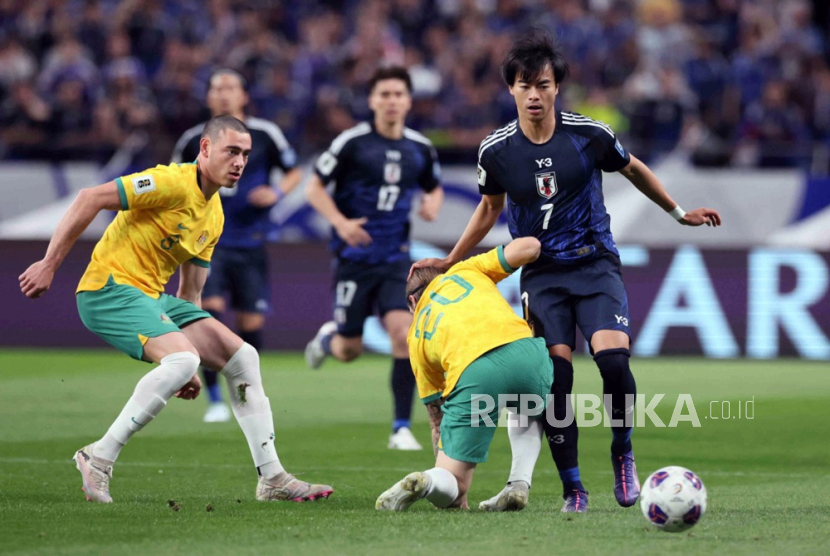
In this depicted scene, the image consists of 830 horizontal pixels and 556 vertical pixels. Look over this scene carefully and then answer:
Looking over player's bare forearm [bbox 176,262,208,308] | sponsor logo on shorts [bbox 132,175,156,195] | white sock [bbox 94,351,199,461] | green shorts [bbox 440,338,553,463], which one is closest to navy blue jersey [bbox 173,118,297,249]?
player's bare forearm [bbox 176,262,208,308]

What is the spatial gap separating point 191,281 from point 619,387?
238cm

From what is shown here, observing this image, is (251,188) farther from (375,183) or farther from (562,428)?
(562,428)

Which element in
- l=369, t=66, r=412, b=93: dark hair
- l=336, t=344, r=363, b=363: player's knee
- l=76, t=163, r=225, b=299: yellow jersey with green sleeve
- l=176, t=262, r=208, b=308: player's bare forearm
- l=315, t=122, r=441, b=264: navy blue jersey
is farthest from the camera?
l=336, t=344, r=363, b=363: player's knee

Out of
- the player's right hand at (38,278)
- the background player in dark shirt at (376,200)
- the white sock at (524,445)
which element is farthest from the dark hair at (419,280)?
the background player in dark shirt at (376,200)

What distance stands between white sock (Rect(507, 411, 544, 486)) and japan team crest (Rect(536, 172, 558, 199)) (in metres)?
1.09

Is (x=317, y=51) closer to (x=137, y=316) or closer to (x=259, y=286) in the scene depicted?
(x=259, y=286)

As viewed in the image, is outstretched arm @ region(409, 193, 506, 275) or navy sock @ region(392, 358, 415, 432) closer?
outstretched arm @ region(409, 193, 506, 275)

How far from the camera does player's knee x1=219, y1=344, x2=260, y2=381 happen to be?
6680mm

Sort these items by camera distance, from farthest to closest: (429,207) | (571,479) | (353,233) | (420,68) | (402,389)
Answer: (420,68) < (429,207) < (353,233) < (402,389) < (571,479)

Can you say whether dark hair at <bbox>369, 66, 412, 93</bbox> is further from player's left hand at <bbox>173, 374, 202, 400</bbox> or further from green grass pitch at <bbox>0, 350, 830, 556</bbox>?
player's left hand at <bbox>173, 374, 202, 400</bbox>

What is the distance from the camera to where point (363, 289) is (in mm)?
9484

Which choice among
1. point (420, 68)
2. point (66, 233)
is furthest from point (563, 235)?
point (420, 68)

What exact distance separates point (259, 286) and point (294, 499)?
4.38 m

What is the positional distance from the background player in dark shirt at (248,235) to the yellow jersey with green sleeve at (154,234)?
12.1 feet
